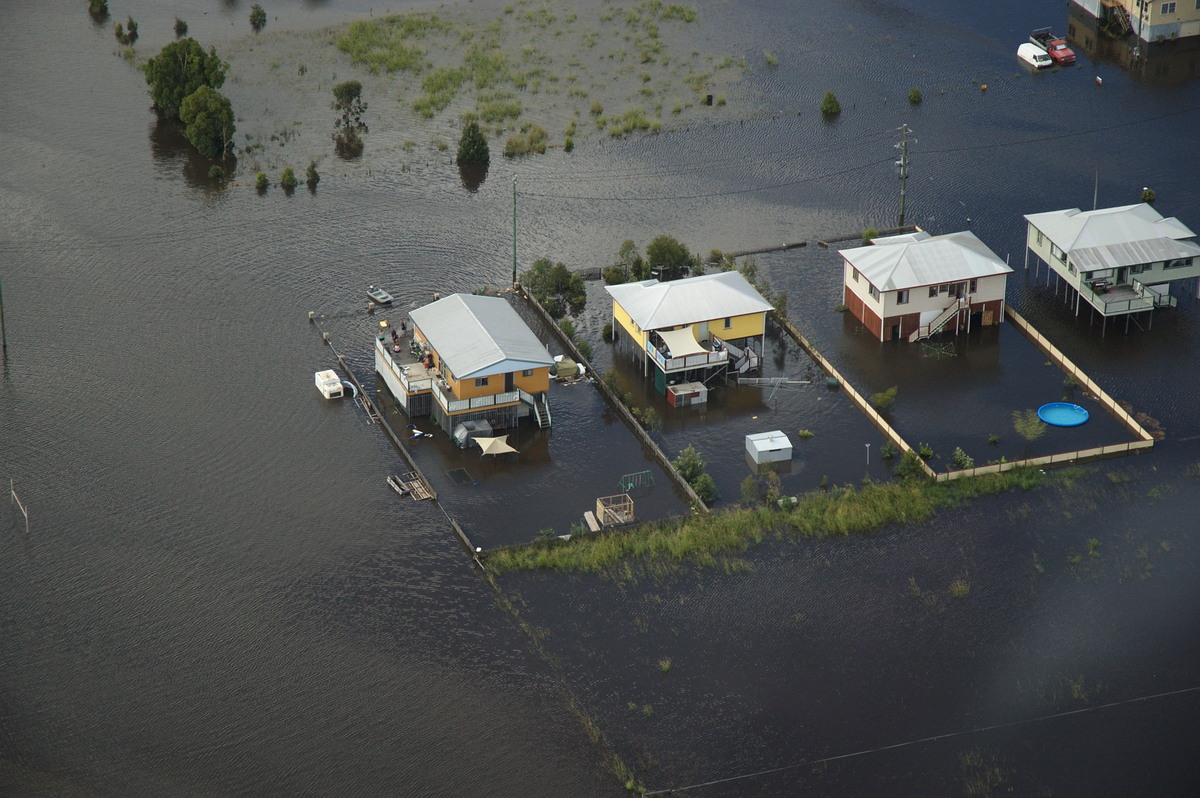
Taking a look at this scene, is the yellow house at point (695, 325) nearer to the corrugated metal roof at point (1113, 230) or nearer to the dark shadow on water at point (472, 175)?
the corrugated metal roof at point (1113, 230)

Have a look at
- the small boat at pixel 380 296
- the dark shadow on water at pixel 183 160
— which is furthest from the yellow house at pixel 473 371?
the dark shadow on water at pixel 183 160

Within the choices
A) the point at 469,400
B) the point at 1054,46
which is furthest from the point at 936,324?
the point at 1054,46

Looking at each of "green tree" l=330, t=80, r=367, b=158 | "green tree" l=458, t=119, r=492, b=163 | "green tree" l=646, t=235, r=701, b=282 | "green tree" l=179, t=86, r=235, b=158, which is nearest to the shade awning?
"green tree" l=646, t=235, r=701, b=282

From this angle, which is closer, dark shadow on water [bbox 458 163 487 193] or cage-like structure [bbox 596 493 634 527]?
cage-like structure [bbox 596 493 634 527]

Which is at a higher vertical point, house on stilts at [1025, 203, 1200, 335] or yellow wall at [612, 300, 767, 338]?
house on stilts at [1025, 203, 1200, 335]

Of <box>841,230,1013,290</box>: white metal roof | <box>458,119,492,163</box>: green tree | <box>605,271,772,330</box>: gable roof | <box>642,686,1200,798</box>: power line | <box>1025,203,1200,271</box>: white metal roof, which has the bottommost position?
<box>642,686,1200,798</box>: power line

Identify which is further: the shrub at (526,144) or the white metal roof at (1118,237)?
the shrub at (526,144)

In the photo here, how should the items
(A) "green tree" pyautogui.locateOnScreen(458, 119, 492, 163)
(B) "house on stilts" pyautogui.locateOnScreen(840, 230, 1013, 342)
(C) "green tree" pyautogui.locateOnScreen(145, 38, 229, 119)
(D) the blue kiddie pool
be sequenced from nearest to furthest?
1. (D) the blue kiddie pool
2. (B) "house on stilts" pyautogui.locateOnScreen(840, 230, 1013, 342)
3. (A) "green tree" pyautogui.locateOnScreen(458, 119, 492, 163)
4. (C) "green tree" pyautogui.locateOnScreen(145, 38, 229, 119)

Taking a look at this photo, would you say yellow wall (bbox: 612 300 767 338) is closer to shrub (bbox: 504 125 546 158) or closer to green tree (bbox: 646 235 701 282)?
green tree (bbox: 646 235 701 282)
